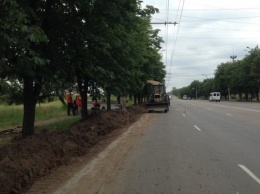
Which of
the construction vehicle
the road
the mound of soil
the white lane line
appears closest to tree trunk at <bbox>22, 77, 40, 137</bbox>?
the mound of soil

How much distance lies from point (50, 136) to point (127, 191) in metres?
5.44

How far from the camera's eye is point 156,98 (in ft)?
132

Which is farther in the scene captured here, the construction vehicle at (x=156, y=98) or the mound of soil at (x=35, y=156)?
the construction vehicle at (x=156, y=98)

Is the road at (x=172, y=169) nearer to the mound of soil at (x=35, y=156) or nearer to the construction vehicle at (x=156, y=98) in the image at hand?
the mound of soil at (x=35, y=156)

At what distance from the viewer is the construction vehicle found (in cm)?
3878

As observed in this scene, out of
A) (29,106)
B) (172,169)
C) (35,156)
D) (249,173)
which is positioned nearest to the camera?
(249,173)

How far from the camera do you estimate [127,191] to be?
283 inches

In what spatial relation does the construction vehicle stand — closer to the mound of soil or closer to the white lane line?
the mound of soil

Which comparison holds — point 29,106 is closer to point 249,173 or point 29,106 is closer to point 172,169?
point 172,169

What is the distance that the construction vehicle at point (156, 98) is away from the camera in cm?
3878

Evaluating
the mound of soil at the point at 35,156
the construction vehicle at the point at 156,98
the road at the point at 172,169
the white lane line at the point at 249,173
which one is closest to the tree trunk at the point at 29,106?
the mound of soil at the point at 35,156

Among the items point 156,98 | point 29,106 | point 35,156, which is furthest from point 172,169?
point 156,98

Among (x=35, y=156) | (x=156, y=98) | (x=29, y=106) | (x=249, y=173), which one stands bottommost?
(x=249, y=173)

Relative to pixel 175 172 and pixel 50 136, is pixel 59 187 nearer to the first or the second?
pixel 175 172
